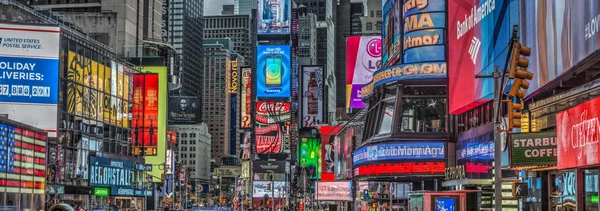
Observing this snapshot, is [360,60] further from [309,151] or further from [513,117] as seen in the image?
[309,151]

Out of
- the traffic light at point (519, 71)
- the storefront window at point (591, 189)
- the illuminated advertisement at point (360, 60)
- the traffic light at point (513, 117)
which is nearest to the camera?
the traffic light at point (519, 71)

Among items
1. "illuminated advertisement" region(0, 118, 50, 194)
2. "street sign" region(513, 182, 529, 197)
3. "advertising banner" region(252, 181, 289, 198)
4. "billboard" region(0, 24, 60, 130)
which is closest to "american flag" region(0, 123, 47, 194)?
"illuminated advertisement" region(0, 118, 50, 194)

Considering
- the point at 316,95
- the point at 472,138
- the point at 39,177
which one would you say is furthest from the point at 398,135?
the point at 316,95

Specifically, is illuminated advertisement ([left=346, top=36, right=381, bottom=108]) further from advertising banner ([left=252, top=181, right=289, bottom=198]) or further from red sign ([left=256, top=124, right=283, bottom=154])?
advertising banner ([left=252, top=181, right=289, bottom=198])

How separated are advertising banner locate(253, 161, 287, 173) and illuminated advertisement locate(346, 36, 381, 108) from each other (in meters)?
97.6

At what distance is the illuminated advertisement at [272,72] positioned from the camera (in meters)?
168

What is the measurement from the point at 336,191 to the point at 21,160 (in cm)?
4437

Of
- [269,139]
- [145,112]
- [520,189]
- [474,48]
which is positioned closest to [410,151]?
[474,48]

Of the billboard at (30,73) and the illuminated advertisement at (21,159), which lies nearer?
the illuminated advertisement at (21,159)

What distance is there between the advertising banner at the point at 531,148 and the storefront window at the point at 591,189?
5.51 feet

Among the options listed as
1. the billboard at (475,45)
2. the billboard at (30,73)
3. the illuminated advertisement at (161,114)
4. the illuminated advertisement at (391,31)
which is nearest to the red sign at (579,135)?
the billboard at (475,45)

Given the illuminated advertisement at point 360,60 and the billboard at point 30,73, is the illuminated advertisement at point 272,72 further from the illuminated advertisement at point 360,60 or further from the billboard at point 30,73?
the billboard at point 30,73

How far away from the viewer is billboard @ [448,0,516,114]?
34.5 meters

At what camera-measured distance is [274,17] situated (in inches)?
7205
